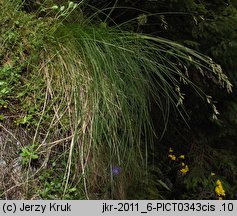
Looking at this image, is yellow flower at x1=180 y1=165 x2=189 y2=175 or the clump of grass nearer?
Result: the clump of grass

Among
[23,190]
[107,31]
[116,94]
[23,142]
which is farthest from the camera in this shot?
[107,31]

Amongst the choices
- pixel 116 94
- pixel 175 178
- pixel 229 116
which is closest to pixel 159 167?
pixel 175 178

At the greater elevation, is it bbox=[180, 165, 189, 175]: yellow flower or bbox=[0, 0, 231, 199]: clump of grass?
→ bbox=[0, 0, 231, 199]: clump of grass

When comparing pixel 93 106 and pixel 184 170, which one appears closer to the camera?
pixel 93 106

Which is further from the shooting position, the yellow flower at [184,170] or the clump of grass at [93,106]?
the yellow flower at [184,170]

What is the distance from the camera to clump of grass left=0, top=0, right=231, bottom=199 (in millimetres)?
2240

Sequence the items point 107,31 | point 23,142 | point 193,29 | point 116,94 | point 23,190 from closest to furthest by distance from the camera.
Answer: point 23,190
point 23,142
point 116,94
point 107,31
point 193,29

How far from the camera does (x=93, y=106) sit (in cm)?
229

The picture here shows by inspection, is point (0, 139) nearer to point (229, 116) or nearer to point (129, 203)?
point (129, 203)

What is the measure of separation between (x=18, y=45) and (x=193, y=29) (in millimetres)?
1217

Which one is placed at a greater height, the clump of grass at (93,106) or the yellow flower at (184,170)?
the clump of grass at (93,106)

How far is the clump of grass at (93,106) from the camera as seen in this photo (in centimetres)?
224

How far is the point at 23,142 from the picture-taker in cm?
221

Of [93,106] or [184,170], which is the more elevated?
[93,106]
